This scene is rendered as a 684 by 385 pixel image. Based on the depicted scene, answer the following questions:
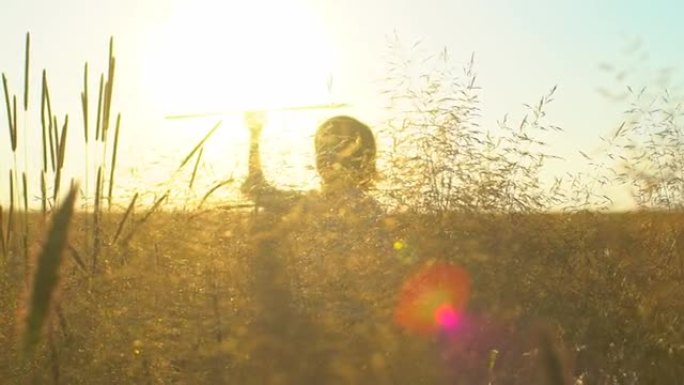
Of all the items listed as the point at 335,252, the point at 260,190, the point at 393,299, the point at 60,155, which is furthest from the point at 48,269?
the point at 260,190

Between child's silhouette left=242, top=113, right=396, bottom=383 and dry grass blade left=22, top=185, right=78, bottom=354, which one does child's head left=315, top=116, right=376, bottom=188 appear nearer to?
child's silhouette left=242, top=113, right=396, bottom=383

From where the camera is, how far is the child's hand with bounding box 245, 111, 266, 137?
551 centimetres

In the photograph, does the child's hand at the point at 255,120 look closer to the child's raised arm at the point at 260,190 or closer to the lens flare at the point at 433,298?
the child's raised arm at the point at 260,190

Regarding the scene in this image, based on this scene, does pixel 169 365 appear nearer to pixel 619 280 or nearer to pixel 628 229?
pixel 619 280

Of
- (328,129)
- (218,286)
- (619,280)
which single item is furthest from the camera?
(328,129)

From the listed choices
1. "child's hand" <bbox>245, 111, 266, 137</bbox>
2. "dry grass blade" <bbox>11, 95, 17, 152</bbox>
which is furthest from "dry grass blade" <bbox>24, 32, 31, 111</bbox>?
"child's hand" <bbox>245, 111, 266, 137</bbox>

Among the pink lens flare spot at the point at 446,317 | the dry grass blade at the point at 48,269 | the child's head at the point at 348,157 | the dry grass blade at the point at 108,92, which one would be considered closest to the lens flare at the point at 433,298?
the pink lens flare spot at the point at 446,317

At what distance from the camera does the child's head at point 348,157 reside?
474cm

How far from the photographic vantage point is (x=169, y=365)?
10.1ft

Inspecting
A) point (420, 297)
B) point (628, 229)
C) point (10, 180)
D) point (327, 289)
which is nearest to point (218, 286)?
point (327, 289)

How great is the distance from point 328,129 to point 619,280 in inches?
87.7

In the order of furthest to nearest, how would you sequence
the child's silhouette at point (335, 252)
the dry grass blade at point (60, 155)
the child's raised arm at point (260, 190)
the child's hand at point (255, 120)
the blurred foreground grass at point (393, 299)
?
the child's hand at point (255, 120) < the child's raised arm at point (260, 190) < the child's silhouette at point (335, 252) < the blurred foreground grass at point (393, 299) < the dry grass blade at point (60, 155)

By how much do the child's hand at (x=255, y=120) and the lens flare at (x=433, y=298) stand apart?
78.9 inches

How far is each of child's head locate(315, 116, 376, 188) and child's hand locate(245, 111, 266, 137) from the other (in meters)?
0.42
